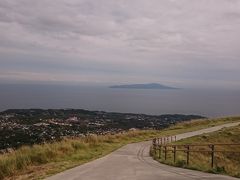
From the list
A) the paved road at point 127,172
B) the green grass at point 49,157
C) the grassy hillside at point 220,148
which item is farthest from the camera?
the grassy hillside at point 220,148

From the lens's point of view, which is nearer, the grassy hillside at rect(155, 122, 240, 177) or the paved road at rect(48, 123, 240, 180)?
the paved road at rect(48, 123, 240, 180)

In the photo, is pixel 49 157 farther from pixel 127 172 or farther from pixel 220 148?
pixel 220 148

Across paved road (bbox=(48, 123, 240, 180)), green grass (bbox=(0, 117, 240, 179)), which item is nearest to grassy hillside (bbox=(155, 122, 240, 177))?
paved road (bbox=(48, 123, 240, 180))

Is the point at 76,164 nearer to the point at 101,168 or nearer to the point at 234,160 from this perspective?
the point at 101,168

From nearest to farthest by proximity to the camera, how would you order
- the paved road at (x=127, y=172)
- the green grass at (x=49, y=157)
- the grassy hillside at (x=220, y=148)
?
the paved road at (x=127, y=172) < the green grass at (x=49, y=157) < the grassy hillside at (x=220, y=148)

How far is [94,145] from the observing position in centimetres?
2661

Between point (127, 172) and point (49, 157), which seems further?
point (49, 157)

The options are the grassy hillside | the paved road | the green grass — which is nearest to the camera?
the paved road

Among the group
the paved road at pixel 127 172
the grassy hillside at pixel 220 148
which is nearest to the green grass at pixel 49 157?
the paved road at pixel 127 172

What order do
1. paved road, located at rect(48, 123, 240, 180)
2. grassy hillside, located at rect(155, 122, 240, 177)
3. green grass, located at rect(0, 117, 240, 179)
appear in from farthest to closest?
1. grassy hillside, located at rect(155, 122, 240, 177)
2. green grass, located at rect(0, 117, 240, 179)
3. paved road, located at rect(48, 123, 240, 180)

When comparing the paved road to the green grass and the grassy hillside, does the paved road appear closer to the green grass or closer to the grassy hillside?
the green grass

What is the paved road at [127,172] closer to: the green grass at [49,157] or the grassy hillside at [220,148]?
the green grass at [49,157]

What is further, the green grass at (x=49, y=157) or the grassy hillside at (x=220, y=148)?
the grassy hillside at (x=220, y=148)

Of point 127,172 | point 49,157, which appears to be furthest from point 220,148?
point 127,172
